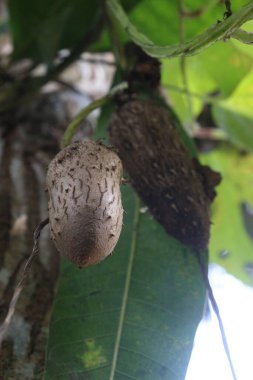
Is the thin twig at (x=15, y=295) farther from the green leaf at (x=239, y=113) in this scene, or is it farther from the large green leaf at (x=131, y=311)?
the green leaf at (x=239, y=113)

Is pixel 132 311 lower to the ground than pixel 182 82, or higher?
lower

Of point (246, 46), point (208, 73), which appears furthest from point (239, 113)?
point (246, 46)

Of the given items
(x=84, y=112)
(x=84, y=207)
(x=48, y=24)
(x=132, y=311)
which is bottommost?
(x=132, y=311)

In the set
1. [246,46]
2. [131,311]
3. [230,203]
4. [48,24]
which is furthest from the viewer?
[230,203]

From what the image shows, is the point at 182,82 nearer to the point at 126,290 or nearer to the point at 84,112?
the point at 84,112

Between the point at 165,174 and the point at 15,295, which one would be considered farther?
the point at 165,174

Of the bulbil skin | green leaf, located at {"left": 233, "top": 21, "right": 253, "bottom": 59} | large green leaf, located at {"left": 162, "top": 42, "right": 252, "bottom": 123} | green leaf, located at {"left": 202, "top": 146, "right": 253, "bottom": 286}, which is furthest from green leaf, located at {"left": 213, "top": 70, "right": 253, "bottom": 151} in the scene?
the bulbil skin

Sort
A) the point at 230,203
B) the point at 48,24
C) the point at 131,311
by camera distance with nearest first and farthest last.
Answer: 1. the point at 131,311
2. the point at 48,24
3. the point at 230,203

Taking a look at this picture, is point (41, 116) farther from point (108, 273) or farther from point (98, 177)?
point (98, 177)
